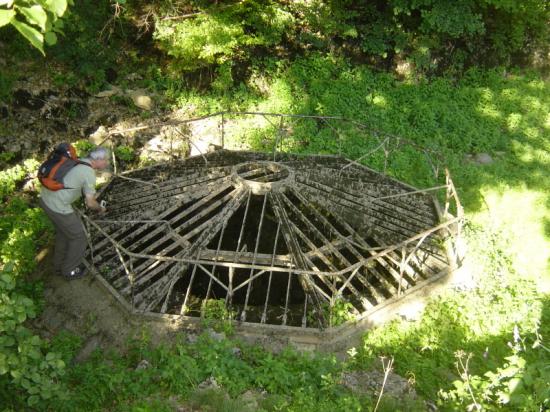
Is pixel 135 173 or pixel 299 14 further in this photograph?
pixel 299 14

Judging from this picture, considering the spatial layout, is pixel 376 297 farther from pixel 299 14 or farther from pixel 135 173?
pixel 299 14

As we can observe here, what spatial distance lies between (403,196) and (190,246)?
17.0 feet

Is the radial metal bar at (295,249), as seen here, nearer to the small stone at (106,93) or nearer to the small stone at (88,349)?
the small stone at (88,349)

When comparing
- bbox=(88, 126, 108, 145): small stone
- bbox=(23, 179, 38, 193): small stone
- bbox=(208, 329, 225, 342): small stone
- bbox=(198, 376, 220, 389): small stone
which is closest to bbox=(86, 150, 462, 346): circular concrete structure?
bbox=(208, 329, 225, 342): small stone

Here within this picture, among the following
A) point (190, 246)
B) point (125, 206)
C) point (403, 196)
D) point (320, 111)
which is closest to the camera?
point (190, 246)

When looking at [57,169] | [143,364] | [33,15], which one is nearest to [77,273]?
[57,169]

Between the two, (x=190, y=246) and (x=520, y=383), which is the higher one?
(x=190, y=246)

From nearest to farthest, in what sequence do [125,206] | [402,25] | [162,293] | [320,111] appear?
[162,293]
[125,206]
[320,111]
[402,25]

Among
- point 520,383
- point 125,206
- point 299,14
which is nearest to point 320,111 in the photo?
point 299,14

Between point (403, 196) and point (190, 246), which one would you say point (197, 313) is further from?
point (403, 196)

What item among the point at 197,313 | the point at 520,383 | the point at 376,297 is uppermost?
the point at 376,297

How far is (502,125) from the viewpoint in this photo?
1507 cm

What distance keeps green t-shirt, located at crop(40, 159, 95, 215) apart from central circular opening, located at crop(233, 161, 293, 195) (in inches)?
122

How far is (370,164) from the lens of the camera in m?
12.7
